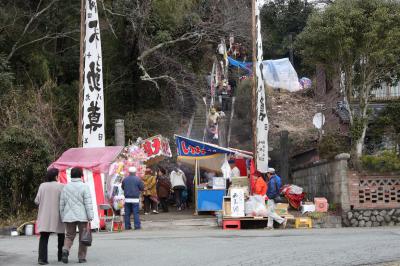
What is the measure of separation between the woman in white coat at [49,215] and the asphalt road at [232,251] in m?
0.42

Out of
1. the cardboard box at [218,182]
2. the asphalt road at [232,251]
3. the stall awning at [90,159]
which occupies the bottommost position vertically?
the asphalt road at [232,251]

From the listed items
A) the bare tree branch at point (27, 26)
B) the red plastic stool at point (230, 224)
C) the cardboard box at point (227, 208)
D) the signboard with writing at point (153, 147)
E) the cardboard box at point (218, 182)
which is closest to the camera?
the red plastic stool at point (230, 224)

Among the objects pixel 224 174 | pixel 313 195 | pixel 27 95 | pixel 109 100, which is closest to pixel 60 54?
pixel 109 100

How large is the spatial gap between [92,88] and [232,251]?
994 centimetres

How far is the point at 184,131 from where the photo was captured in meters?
29.2

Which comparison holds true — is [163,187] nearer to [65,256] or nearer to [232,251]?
[232,251]

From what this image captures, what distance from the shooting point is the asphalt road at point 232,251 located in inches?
394

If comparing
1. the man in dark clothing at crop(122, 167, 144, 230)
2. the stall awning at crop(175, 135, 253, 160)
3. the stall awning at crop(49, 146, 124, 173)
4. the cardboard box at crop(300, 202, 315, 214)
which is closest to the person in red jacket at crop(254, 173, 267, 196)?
the cardboard box at crop(300, 202, 315, 214)

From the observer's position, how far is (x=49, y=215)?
33.0 ft

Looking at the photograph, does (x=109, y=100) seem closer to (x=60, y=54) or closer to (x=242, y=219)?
(x=60, y=54)

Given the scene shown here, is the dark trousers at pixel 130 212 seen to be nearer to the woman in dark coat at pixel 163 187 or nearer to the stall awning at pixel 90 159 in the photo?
the stall awning at pixel 90 159

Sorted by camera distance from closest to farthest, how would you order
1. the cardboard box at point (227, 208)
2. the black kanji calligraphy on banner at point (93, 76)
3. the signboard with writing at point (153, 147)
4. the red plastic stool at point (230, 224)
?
the red plastic stool at point (230, 224) → the cardboard box at point (227, 208) → the black kanji calligraphy on banner at point (93, 76) → the signboard with writing at point (153, 147)

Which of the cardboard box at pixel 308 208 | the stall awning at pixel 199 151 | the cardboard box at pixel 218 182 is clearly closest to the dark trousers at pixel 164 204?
→ the stall awning at pixel 199 151

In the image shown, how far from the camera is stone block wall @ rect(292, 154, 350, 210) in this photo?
1923cm
